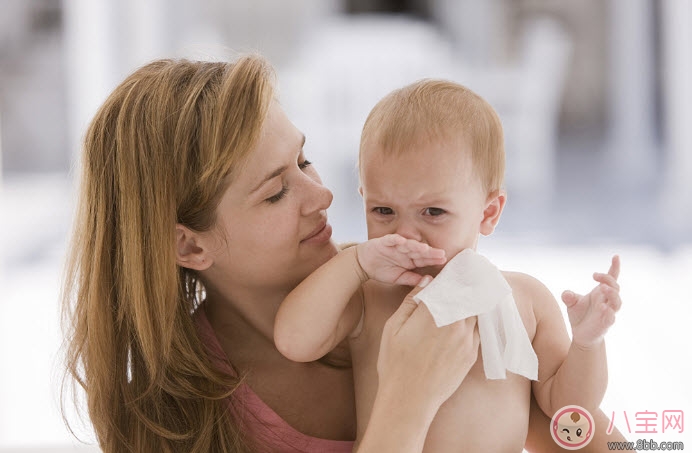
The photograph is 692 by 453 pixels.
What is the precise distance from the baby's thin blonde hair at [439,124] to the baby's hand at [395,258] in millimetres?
155

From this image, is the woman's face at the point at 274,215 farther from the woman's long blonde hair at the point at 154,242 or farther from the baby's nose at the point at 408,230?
the baby's nose at the point at 408,230

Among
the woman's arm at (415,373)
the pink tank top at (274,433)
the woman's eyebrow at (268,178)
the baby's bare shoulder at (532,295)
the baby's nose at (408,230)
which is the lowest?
the pink tank top at (274,433)

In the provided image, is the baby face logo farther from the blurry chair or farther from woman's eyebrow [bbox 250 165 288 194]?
the blurry chair

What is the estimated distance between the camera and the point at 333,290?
132 centimetres

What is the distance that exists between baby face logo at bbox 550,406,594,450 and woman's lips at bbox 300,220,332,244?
0.49m

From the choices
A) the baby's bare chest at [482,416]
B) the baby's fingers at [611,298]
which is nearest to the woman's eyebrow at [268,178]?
the baby's bare chest at [482,416]

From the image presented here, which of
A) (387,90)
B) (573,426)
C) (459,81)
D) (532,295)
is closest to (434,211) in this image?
(532,295)

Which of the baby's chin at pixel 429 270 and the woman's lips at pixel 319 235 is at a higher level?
the woman's lips at pixel 319 235

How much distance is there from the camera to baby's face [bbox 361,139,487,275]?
51.4 inches

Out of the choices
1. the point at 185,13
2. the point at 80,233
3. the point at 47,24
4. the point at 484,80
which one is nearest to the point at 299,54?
the point at 185,13

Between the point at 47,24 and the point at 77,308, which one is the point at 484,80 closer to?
the point at 47,24

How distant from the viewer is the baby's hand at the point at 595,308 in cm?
121

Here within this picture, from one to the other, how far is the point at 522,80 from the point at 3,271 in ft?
13.8

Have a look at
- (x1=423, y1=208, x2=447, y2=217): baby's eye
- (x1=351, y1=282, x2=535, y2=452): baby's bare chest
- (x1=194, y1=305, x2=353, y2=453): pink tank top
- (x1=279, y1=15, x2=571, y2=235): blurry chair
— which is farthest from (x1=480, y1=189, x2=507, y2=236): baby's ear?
(x1=279, y1=15, x2=571, y2=235): blurry chair
